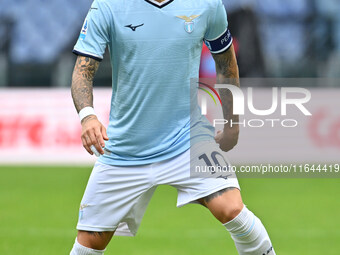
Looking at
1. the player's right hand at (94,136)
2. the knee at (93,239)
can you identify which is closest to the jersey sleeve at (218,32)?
the player's right hand at (94,136)

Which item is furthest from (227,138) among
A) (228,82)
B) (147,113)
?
(147,113)

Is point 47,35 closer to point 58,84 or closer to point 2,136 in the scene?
point 58,84

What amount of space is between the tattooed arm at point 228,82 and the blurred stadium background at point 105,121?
2377 millimetres

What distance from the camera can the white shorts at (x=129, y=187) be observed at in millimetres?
4922

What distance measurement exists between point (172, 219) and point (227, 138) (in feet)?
14.3

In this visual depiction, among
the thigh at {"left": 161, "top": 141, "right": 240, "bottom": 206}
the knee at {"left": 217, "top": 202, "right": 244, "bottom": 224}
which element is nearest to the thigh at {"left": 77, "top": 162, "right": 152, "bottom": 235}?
the thigh at {"left": 161, "top": 141, "right": 240, "bottom": 206}

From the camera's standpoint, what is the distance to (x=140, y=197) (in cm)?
495

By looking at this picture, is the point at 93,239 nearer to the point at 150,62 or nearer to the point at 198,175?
the point at 198,175

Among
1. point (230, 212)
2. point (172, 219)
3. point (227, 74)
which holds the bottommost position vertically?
point (172, 219)

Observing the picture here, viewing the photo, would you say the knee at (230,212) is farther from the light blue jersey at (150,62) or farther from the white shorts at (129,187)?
the light blue jersey at (150,62)

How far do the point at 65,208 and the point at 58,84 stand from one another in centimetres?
681

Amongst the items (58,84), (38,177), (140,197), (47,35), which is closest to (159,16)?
(140,197)

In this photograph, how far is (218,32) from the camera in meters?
5.09

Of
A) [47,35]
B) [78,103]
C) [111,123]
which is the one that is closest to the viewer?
[78,103]
